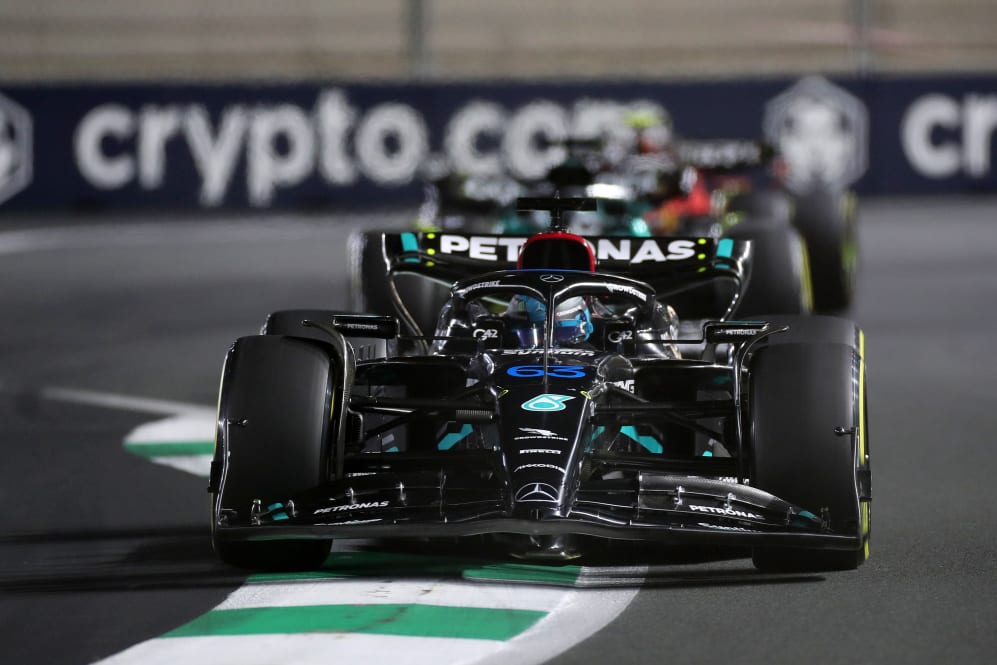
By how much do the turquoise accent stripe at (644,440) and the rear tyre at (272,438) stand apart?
1.18m

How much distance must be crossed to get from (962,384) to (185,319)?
625 cm

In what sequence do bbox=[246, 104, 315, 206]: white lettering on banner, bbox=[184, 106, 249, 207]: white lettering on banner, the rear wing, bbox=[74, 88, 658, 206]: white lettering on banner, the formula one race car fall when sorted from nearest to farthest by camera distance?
the formula one race car < the rear wing < bbox=[74, 88, 658, 206]: white lettering on banner < bbox=[184, 106, 249, 207]: white lettering on banner < bbox=[246, 104, 315, 206]: white lettering on banner

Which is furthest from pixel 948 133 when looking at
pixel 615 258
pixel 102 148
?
pixel 615 258

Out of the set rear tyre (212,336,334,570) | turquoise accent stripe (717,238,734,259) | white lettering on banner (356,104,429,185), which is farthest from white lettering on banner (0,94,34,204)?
rear tyre (212,336,334,570)

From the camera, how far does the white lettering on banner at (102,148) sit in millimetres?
25250

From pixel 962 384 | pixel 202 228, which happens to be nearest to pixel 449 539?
pixel 962 384

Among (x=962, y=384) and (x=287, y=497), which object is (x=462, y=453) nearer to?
(x=287, y=497)

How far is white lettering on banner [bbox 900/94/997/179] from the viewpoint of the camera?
26.9 m

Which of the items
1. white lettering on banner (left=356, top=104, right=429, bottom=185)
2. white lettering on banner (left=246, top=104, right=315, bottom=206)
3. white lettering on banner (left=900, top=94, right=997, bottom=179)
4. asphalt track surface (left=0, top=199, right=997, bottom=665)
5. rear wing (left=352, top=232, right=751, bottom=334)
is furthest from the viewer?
white lettering on banner (left=900, top=94, right=997, bottom=179)

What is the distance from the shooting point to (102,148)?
83.0ft

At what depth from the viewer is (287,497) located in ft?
20.5

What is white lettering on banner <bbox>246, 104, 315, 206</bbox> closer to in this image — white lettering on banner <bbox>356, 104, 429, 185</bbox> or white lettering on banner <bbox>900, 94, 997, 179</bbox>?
white lettering on banner <bbox>356, 104, 429, 185</bbox>

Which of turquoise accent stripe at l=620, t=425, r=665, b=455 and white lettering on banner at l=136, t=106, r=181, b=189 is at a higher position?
white lettering on banner at l=136, t=106, r=181, b=189

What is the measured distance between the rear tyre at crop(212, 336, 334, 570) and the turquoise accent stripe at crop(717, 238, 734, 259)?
8.43 ft
